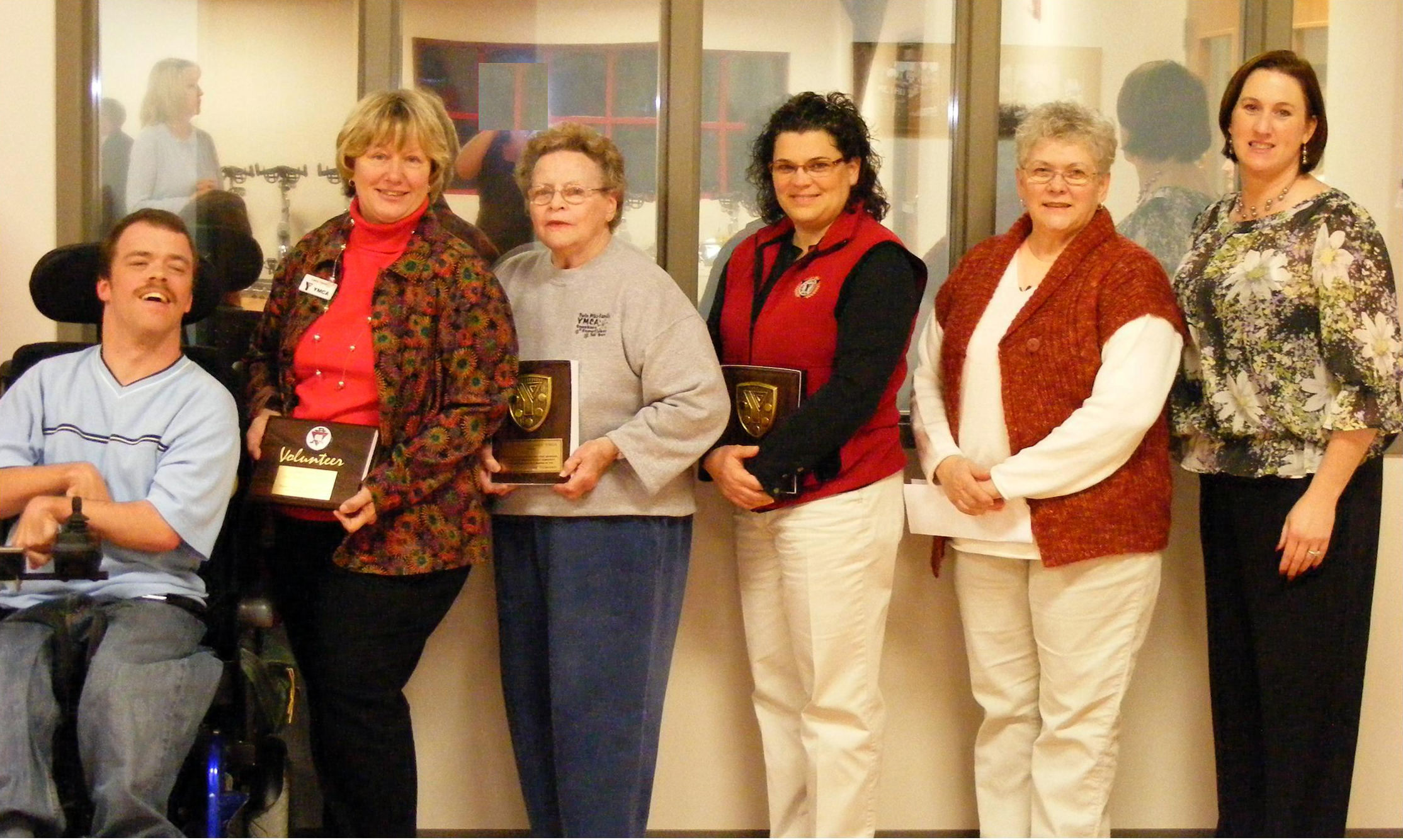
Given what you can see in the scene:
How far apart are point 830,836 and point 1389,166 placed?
229 cm

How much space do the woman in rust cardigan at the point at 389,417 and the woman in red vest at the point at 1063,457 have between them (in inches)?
40.6

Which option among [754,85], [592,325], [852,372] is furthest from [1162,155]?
[592,325]

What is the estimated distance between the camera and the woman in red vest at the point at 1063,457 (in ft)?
8.30

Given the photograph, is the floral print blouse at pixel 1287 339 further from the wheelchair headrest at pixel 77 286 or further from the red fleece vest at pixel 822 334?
the wheelchair headrest at pixel 77 286

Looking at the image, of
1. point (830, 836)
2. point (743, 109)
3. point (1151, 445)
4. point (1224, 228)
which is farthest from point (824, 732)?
point (743, 109)

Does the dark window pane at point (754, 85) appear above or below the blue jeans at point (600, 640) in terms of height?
above

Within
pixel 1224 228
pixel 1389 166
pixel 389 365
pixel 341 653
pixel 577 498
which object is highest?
pixel 1389 166

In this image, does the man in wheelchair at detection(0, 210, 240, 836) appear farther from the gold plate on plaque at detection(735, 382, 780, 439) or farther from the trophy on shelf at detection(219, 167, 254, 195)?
the gold plate on plaque at detection(735, 382, 780, 439)

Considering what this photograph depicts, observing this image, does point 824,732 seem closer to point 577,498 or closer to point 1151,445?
point 577,498

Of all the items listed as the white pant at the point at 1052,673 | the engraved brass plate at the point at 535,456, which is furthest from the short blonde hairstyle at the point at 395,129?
the white pant at the point at 1052,673

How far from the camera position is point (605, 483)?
8.45 ft

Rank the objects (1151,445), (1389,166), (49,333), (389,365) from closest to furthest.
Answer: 1. (389,365)
2. (1151,445)
3. (49,333)
4. (1389,166)

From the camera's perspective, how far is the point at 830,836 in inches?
106

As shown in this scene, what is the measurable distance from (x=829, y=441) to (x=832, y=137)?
2.18 feet
